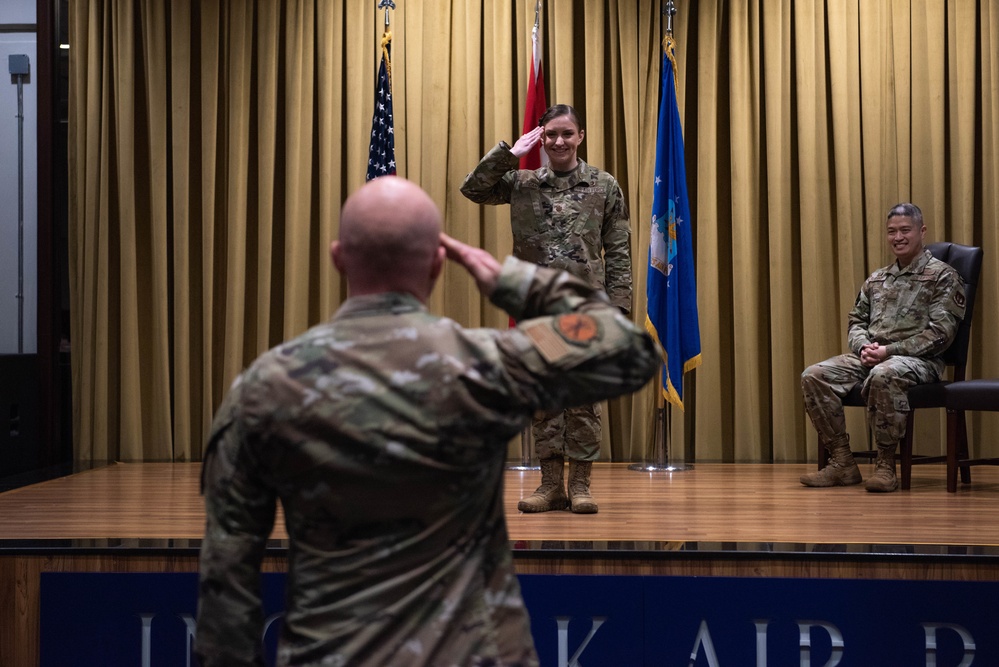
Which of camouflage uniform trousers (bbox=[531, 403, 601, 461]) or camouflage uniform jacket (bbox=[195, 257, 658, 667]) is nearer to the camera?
camouflage uniform jacket (bbox=[195, 257, 658, 667])

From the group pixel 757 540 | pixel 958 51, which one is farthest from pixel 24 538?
pixel 958 51

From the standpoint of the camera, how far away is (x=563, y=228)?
3.90 meters

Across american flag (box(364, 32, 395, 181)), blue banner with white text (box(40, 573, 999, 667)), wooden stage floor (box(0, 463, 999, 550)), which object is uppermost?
american flag (box(364, 32, 395, 181))

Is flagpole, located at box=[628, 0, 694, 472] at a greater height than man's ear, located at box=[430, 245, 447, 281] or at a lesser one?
lesser

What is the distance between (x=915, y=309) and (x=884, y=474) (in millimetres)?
781

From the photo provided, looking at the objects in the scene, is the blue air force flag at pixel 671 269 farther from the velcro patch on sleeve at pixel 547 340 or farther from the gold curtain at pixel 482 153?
the velcro patch on sleeve at pixel 547 340

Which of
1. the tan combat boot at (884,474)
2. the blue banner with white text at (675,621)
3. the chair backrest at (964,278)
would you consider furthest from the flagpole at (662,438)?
the blue banner with white text at (675,621)

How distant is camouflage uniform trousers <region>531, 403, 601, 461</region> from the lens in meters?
3.85

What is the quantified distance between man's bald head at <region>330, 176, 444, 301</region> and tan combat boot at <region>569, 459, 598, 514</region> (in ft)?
8.59

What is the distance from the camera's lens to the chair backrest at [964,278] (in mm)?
4746

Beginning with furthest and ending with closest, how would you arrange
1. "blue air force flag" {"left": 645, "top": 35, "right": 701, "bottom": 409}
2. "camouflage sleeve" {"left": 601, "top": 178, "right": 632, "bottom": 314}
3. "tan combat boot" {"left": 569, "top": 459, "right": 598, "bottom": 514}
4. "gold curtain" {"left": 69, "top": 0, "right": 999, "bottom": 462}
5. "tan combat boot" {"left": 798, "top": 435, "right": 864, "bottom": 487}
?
"gold curtain" {"left": 69, "top": 0, "right": 999, "bottom": 462} < "blue air force flag" {"left": 645, "top": 35, "right": 701, "bottom": 409} < "tan combat boot" {"left": 798, "top": 435, "right": 864, "bottom": 487} < "camouflage sleeve" {"left": 601, "top": 178, "right": 632, "bottom": 314} < "tan combat boot" {"left": 569, "top": 459, "right": 598, "bottom": 514}

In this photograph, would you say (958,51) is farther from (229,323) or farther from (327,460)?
(327,460)

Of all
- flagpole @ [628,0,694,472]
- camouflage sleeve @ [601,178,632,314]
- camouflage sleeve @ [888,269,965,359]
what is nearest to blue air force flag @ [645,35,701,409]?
flagpole @ [628,0,694,472]

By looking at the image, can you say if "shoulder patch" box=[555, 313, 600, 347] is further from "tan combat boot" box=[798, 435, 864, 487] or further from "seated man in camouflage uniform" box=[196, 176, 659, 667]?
"tan combat boot" box=[798, 435, 864, 487]
